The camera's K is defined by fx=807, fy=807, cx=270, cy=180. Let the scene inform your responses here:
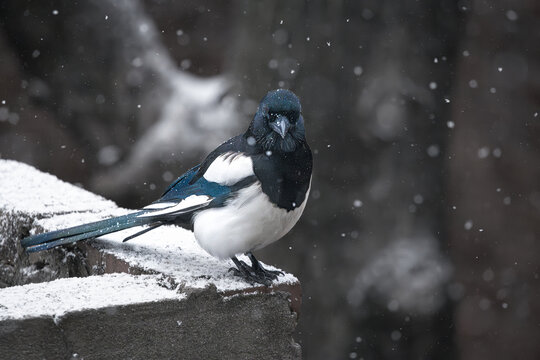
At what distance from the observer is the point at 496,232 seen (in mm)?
4406

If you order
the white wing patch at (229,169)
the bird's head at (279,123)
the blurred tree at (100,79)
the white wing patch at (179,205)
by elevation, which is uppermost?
the bird's head at (279,123)

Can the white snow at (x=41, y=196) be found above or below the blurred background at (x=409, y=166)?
below

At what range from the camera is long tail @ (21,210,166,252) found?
2195 mm

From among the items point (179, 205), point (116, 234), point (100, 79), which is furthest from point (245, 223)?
point (100, 79)

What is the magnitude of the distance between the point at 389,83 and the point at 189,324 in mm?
2541

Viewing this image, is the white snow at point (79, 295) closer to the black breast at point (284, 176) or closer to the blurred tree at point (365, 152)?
the black breast at point (284, 176)

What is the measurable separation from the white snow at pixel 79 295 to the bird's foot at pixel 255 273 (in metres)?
0.22

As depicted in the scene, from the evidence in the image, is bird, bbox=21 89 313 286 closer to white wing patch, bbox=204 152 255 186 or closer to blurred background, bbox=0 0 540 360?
white wing patch, bbox=204 152 255 186

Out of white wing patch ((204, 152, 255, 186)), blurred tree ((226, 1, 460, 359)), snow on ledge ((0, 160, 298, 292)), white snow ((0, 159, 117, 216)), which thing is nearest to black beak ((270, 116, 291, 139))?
white wing patch ((204, 152, 255, 186))

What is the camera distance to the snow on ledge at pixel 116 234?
2074 millimetres

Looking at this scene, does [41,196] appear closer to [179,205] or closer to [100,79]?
[179,205]

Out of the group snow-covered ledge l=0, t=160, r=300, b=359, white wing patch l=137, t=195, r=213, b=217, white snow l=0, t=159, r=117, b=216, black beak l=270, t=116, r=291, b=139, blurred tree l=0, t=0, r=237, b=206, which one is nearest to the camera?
snow-covered ledge l=0, t=160, r=300, b=359

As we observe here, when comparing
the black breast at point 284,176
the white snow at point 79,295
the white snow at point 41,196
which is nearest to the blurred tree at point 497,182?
the white snow at point 41,196

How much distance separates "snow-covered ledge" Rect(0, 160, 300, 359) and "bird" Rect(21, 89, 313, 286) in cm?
9
